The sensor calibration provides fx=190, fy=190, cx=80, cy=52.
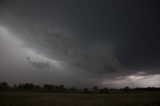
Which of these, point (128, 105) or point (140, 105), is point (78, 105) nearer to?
point (128, 105)

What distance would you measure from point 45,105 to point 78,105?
7656 millimetres

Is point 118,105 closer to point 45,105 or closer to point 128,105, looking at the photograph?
point 128,105

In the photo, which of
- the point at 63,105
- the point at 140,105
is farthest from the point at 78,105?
the point at 140,105

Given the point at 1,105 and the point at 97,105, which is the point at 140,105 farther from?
the point at 1,105

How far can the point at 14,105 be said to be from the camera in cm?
4178

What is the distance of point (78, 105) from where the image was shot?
44.7 meters

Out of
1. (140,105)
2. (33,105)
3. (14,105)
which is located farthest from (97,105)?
(14,105)

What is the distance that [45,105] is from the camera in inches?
1697

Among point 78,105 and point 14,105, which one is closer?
point 14,105

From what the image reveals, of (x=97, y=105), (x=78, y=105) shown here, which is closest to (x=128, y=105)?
(x=97, y=105)

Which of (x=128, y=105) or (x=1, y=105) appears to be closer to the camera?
(x=1, y=105)

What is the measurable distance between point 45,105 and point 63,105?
160 inches

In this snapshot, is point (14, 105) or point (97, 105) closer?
point (14, 105)

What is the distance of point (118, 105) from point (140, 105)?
17.8 ft
